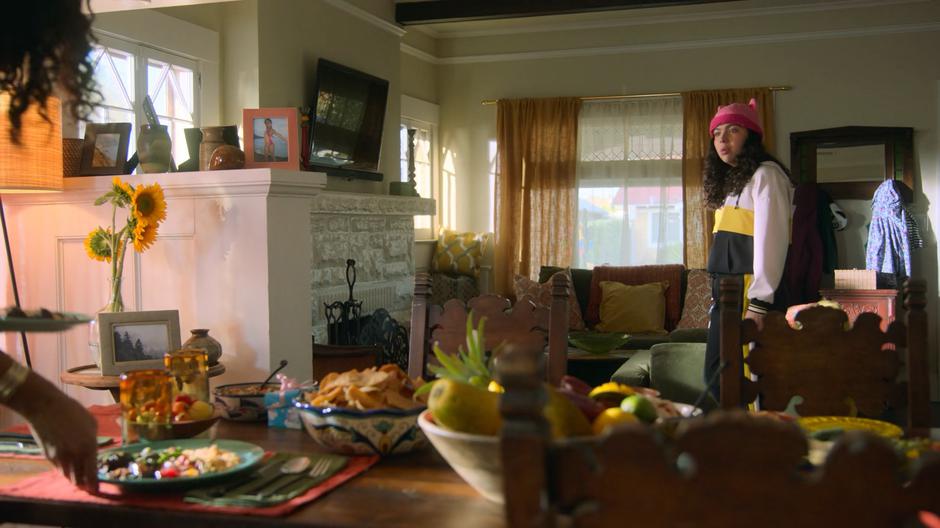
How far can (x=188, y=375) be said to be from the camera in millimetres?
1657

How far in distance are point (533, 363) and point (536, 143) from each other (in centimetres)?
705

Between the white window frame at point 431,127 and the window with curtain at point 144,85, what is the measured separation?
103 inches

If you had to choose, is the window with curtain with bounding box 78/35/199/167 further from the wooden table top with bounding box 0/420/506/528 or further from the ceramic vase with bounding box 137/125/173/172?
the wooden table top with bounding box 0/420/506/528

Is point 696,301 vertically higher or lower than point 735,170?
lower

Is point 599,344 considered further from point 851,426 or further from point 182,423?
point 182,423

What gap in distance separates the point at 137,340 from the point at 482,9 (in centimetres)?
468

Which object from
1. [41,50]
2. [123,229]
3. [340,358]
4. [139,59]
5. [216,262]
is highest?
[139,59]

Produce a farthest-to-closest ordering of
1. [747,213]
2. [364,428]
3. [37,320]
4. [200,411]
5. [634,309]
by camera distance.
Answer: [634,309]
[747,213]
[200,411]
[364,428]
[37,320]

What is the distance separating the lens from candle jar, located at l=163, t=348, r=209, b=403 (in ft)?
5.43

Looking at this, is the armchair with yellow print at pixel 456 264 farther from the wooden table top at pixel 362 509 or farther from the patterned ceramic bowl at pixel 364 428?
the wooden table top at pixel 362 509

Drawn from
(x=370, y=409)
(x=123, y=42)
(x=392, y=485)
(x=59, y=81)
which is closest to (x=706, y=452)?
(x=392, y=485)

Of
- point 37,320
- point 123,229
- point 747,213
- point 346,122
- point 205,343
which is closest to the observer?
point 37,320

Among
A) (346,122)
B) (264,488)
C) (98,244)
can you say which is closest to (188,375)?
(264,488)

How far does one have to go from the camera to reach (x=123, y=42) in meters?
4.46
